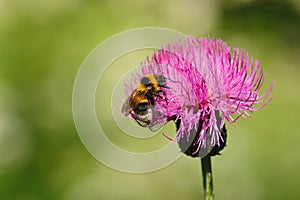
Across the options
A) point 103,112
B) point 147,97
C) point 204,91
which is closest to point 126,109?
point 147,97

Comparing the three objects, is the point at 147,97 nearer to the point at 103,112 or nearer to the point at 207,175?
the point at 207,175

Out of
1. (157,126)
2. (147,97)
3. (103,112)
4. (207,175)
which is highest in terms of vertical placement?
(103,112)

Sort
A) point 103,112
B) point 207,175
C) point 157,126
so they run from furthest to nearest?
point 103,112 < point 157,126 < point 207,175

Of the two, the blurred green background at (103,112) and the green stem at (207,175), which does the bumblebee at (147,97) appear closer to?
the green stem at (207,175)

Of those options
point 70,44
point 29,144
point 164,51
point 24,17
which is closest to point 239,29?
point 70,44

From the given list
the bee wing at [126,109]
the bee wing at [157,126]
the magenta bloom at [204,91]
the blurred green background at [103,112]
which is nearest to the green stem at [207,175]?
the magenta bloom at [204,91]

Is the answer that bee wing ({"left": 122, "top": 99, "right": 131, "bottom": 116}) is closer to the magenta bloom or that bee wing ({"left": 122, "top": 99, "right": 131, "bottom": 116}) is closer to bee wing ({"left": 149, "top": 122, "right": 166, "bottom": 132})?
the magenta bloom
